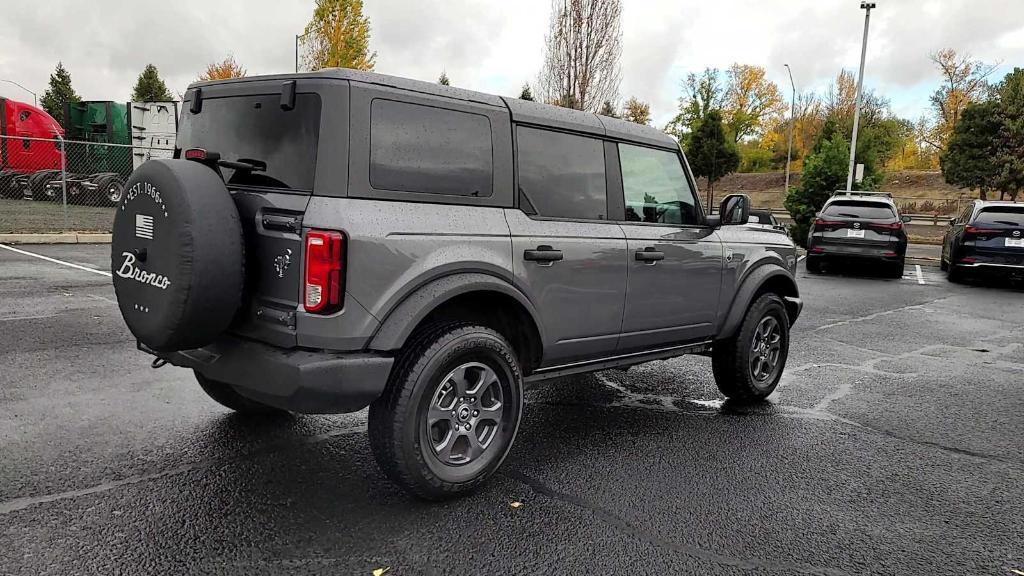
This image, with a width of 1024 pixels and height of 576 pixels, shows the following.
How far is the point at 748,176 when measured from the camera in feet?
193

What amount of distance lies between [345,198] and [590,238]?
147cm

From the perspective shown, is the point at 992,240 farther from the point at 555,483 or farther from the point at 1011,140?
the point at 1011,140

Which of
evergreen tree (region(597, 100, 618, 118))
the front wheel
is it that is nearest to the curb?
the front wheel

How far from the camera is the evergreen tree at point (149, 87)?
45403 mm

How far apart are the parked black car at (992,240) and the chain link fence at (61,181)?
17.1 metres

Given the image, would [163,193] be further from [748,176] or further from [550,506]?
[748,176]

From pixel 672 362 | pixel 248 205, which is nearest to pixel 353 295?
pixel 248 205

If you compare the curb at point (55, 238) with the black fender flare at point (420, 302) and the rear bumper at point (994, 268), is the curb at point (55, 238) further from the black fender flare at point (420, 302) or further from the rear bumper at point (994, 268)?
the rear bumper at point (994, 268)

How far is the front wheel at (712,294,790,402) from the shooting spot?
5.11 m

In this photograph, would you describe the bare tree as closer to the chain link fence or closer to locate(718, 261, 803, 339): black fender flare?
the chain link fence

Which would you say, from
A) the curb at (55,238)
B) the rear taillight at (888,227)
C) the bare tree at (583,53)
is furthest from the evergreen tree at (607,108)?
the curb at (55,238)

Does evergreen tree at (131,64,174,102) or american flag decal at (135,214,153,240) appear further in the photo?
evergreen tree at (131,64,174,102)

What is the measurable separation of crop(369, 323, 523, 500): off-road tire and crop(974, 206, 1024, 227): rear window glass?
12.9 metres

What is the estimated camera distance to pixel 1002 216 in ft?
42.4
